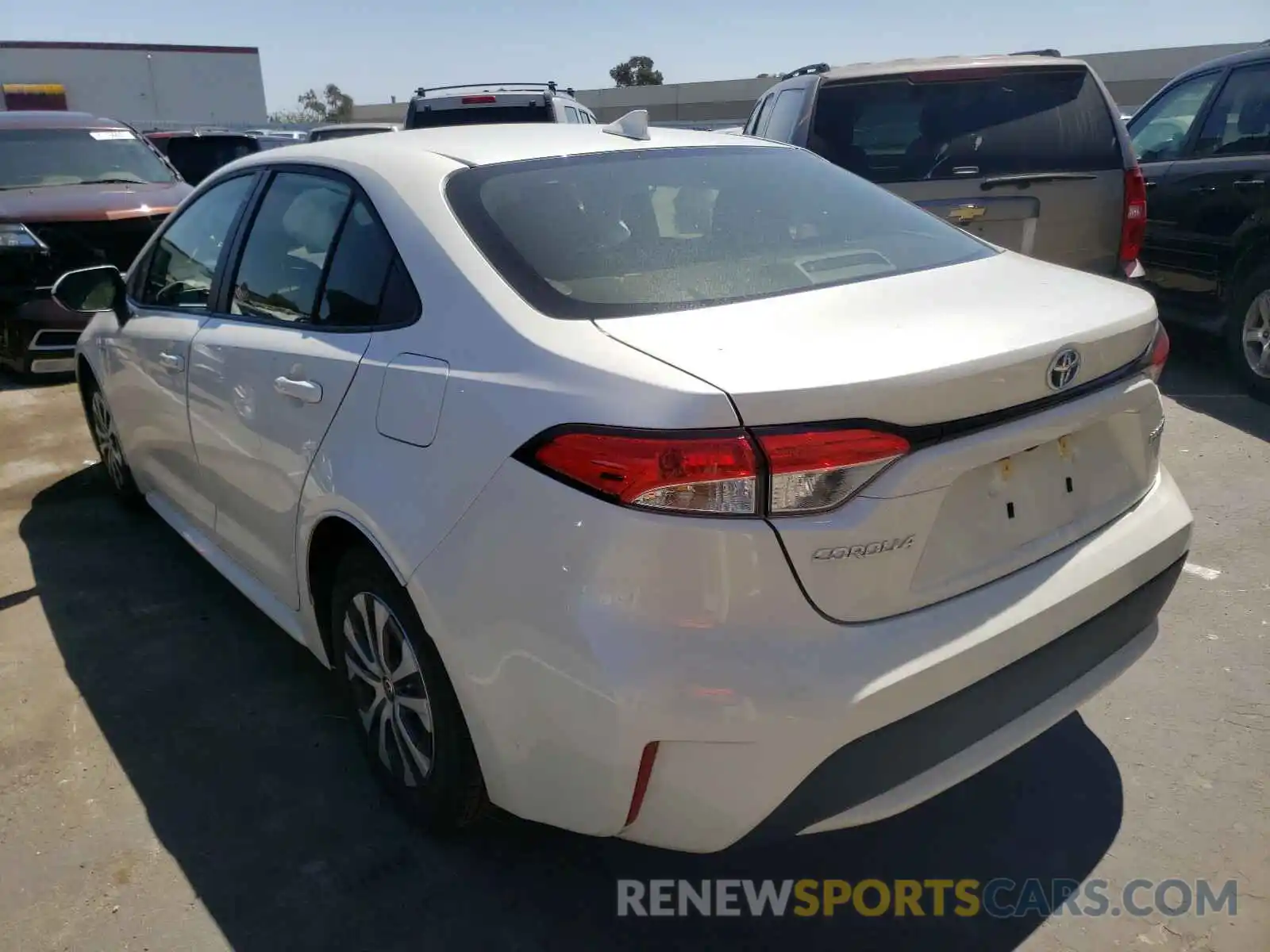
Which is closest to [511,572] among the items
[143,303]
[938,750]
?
[938,750]

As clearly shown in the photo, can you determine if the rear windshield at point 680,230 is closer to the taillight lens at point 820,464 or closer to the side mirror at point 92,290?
the taillight lens at point 820,464

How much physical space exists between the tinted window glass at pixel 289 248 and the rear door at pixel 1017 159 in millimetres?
3374

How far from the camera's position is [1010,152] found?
5.48 meters

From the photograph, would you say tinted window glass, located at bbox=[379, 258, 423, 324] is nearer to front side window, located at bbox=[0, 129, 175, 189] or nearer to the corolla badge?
the corolla badge

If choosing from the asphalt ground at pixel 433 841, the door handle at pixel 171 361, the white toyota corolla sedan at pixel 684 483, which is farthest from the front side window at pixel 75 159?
the white toyota corolla sedan at pixel 684 483

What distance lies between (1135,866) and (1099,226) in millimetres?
3934

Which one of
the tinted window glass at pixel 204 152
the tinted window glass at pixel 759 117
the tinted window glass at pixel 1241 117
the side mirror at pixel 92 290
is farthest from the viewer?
the tinted window glass at pixel 204 152

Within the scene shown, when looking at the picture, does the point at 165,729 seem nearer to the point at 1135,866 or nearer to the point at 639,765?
the point at 639,765

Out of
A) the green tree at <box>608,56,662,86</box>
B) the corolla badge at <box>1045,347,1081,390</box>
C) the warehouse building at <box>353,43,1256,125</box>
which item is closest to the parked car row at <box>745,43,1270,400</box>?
the corolla badge at <box>1045,347,1081,390</box>

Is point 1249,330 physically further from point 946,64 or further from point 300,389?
point 300,389

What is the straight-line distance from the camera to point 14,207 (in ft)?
23.8

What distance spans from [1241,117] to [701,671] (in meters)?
6.18

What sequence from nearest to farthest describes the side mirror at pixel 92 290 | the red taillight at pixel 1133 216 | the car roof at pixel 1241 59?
1. the side mirror at pixel 92 290
2. the red taillight at pixel 1133 216
3. the car roof at pixel 1241 59

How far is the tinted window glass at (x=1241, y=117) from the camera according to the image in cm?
607
